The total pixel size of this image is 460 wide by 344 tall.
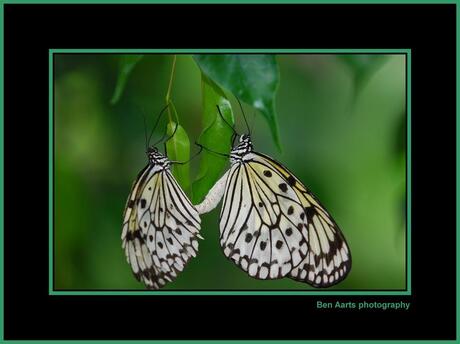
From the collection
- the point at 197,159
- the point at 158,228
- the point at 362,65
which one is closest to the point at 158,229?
the point at 158,228

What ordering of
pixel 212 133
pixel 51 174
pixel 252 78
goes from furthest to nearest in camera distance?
pixel 51 174
pixel 212 133
pixel 252 78

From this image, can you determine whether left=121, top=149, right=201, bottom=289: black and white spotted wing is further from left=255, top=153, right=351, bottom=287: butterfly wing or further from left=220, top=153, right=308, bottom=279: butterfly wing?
left=255, top=153, right=351, bottom=287: butterfly wing

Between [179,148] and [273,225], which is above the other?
[179,148]

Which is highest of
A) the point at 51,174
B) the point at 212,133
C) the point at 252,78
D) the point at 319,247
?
the point at 252,78

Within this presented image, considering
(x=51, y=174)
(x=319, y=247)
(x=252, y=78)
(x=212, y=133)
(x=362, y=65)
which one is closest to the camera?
(x=252, y=78)

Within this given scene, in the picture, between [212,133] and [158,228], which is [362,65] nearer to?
[212,133]

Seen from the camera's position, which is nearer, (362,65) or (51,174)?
(362,65)

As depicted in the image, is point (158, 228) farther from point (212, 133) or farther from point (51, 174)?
point (212, 133)

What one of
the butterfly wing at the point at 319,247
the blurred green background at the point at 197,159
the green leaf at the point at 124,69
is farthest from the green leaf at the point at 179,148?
the blurred green background at the point at 197,159

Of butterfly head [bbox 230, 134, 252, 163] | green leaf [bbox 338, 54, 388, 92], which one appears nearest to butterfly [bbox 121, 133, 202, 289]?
Answer: butterfly head [bbox 230, 134, 252, 163]
